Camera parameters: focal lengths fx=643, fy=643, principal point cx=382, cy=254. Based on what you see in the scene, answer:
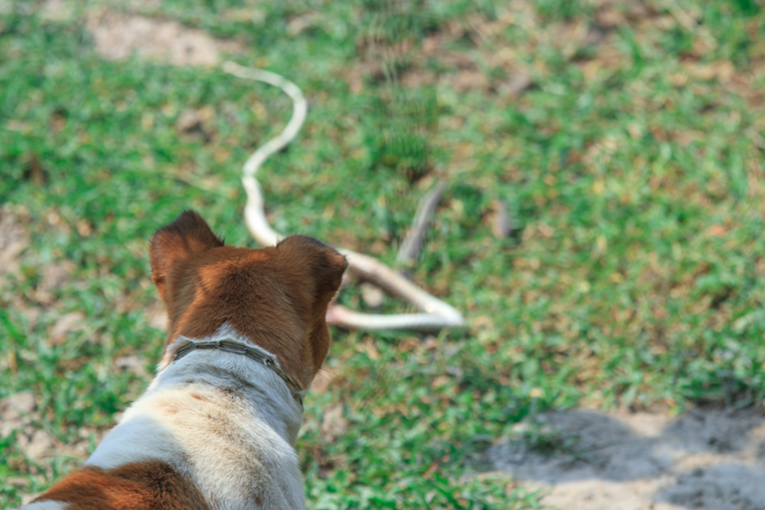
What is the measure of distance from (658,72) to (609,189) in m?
1.51

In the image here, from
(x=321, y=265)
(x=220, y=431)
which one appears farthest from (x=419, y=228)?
(x=220, y=431)

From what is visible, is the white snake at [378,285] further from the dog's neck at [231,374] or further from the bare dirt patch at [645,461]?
the dog's neck at [231,374]

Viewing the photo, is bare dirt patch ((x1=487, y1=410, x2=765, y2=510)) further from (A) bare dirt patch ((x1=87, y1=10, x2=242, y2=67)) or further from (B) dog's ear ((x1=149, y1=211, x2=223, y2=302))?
(A) bare dirt patch ((x1=87, y1=10, x2=242, y2=67))

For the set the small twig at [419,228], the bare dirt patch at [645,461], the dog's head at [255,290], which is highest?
the dog's head at [255,290]

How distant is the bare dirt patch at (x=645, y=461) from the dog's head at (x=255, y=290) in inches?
61.1

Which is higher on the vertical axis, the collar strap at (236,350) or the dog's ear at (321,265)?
the dog's ear at (321,265)

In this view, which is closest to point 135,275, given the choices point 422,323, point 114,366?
point 114,366

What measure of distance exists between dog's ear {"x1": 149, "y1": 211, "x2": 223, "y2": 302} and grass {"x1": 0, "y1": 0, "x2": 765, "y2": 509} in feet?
4.70

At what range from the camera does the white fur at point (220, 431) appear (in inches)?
71.0

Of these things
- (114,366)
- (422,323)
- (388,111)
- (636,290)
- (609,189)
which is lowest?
(114,366)

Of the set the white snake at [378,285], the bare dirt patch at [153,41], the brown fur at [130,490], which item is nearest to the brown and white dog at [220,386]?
the brown fur at [130,490]

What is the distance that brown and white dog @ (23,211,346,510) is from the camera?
1.75 meters

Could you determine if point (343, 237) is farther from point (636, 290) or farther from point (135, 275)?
point (636, 290)

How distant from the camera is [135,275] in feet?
14.3
